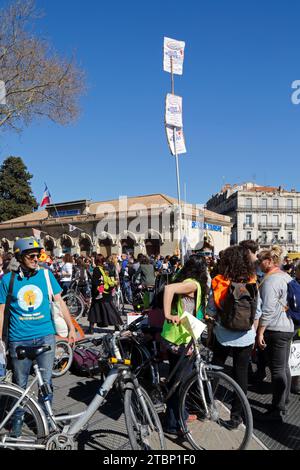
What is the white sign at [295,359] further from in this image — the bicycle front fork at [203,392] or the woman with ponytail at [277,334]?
the bicycle front fork at [203,392]

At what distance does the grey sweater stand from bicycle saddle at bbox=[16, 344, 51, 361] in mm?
2338

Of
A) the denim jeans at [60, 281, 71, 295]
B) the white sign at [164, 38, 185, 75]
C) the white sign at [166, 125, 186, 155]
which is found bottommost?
the denim jeans at [60, 281, 71, 295]

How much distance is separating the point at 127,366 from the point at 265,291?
197 cm

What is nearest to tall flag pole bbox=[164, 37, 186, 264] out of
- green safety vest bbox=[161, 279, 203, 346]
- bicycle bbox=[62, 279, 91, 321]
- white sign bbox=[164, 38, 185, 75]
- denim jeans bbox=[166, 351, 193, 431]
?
white sign bbox=[164, 38, 185, 75]

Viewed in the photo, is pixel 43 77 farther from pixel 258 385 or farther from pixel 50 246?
pixel 50 246

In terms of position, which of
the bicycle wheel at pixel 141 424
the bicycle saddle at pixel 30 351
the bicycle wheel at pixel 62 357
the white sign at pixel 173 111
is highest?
the white sign at pixel 173 111

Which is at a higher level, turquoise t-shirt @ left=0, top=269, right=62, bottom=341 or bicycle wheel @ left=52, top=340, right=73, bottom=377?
turquoise t-shirt @ left=0, top=269, right=62, bottom=341

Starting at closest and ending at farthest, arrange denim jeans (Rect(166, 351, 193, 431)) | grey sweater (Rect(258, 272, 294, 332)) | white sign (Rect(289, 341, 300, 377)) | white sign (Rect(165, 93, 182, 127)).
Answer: denim jeans (Rect(166, 351, 193, 431))
grey sweater (Rect(258, 272, 294, 332))
white sign (Rect(289, 341, 300, 377))
white sign (Rect(165, 93, 182, 127))

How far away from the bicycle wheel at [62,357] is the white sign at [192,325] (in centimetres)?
272

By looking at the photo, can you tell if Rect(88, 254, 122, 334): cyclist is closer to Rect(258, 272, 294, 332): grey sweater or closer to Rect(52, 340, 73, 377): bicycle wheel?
Rect(52, 340, 73, 377): bicycle wheel

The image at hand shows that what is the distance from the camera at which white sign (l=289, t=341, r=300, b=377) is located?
4.55 meters

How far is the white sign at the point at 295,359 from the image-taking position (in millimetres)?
4551

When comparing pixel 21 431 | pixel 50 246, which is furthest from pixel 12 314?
pixel 50 246

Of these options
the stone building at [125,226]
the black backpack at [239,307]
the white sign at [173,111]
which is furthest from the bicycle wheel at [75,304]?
the stone building at [125,226]
